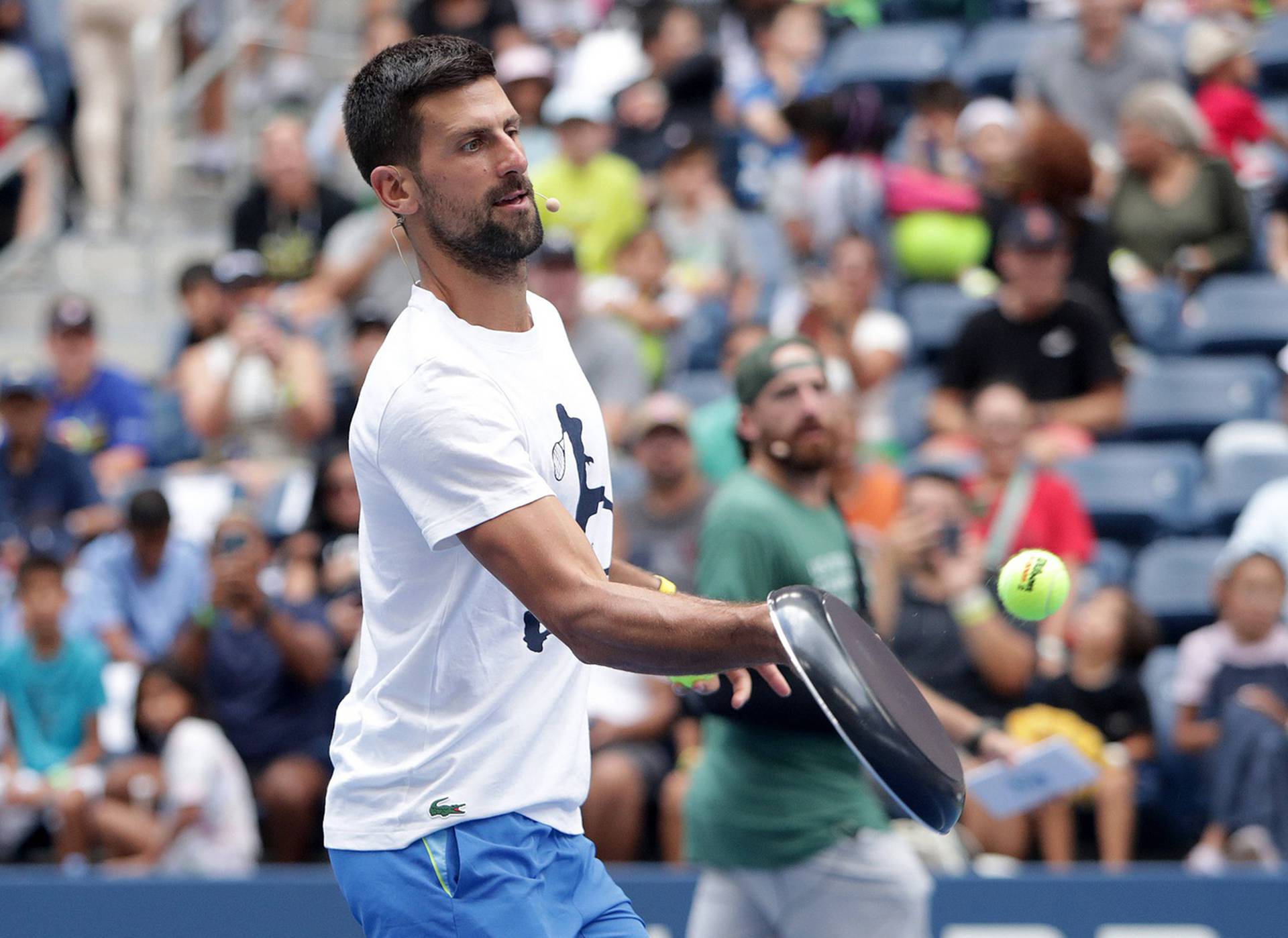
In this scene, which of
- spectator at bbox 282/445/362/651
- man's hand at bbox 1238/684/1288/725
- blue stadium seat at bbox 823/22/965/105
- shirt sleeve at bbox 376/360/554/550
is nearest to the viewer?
shirt sleeve at bbox 376/360/554/550

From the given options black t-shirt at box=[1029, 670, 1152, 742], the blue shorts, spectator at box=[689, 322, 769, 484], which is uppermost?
spectator at box=[689, 322, 769, 484]

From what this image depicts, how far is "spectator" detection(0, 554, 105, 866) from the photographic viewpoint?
23.8 ft

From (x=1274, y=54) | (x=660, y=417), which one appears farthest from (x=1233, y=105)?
(x=660, y=417)

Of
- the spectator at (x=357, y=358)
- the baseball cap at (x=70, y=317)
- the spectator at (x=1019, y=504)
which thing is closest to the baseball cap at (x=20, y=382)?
the baseball cap at (x=70, y=317)

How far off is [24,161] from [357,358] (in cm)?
359

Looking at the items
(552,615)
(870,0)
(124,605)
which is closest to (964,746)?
(552,615)

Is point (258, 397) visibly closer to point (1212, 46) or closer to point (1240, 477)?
point (1240, 477)

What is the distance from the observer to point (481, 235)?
303 cm

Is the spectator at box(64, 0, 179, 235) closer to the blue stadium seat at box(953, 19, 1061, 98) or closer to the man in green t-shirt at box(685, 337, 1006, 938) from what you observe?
the blue stadium seat at box(953, 19, 1061, 98)

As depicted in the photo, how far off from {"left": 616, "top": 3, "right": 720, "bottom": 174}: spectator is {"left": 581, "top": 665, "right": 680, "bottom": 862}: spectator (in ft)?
12.7

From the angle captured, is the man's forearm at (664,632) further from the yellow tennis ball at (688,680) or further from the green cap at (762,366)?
the green cap at (762,366)

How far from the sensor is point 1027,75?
9633 mm

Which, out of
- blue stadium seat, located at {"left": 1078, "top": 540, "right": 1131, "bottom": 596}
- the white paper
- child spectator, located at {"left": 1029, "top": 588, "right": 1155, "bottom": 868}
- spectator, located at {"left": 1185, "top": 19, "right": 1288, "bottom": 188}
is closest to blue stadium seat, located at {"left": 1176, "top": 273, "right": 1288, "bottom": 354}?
spectator, located at {"left": 1185, "top": 19, "right": 1288, "bottom": 188}

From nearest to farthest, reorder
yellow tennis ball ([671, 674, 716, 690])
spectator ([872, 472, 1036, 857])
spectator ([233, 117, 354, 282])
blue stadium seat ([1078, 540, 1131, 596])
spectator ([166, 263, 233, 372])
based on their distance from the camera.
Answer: yellow tennis ball ([671, 674, 716, 690])
spectator ([872, 472, 1036, 857])
blue stadium seat ([1078, 540, 1131, 596])
spectator ([166, 263, 233, 372])
spectator ([233, 117, 354, 282])
